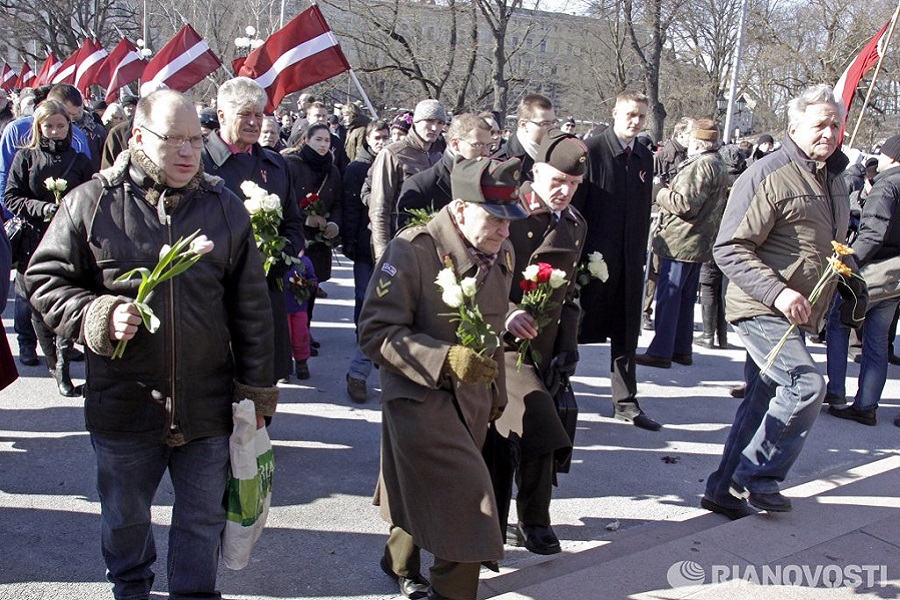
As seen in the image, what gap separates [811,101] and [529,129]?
1.95 m

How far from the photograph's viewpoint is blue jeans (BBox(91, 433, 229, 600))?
3.29 m

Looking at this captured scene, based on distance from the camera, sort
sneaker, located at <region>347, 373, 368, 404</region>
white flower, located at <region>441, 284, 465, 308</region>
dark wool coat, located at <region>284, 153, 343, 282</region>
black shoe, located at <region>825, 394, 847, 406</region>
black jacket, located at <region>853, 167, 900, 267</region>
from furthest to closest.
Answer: dark wool coat, located at <region>284, 153, 343, 282</region> < black shoe, located at <region>825, 394, 847, 406</region> < sneaker, located at <region>347, 373, 368, 404</region> < black jacket, located at <region>853, 167, 900, 267</region> < white flower, located at <region>441, 284, 465, 308</region>

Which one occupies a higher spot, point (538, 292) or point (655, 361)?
point (538, 292)

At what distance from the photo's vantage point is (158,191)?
3199 millimetres

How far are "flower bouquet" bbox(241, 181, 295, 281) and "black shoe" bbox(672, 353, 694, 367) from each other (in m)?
4.69

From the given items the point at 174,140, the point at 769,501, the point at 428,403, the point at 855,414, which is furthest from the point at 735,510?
the point at 174,140

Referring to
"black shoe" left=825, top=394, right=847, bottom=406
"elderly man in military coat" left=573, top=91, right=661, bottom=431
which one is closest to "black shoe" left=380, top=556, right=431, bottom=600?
"elderly man in military coat" left=573, top=91, right=661, bottom=431

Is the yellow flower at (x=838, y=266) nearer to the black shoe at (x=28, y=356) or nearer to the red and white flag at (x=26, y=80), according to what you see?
the black shoe at (x=28, y=356)

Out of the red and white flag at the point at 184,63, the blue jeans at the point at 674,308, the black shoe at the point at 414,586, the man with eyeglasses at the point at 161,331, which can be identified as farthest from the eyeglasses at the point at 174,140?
the red and white flag at the point at 184,63

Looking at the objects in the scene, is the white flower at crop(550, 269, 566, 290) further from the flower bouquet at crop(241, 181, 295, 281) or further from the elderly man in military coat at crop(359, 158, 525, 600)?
the flower bouquet at crop(241, 181, 295, 281)

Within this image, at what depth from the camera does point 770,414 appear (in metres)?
4.60

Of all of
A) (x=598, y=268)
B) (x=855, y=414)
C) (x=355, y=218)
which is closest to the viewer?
(x=598, y=268)

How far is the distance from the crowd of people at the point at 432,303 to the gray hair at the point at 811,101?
1 centimetres

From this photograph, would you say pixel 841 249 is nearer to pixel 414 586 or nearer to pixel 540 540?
pixel 540 540
